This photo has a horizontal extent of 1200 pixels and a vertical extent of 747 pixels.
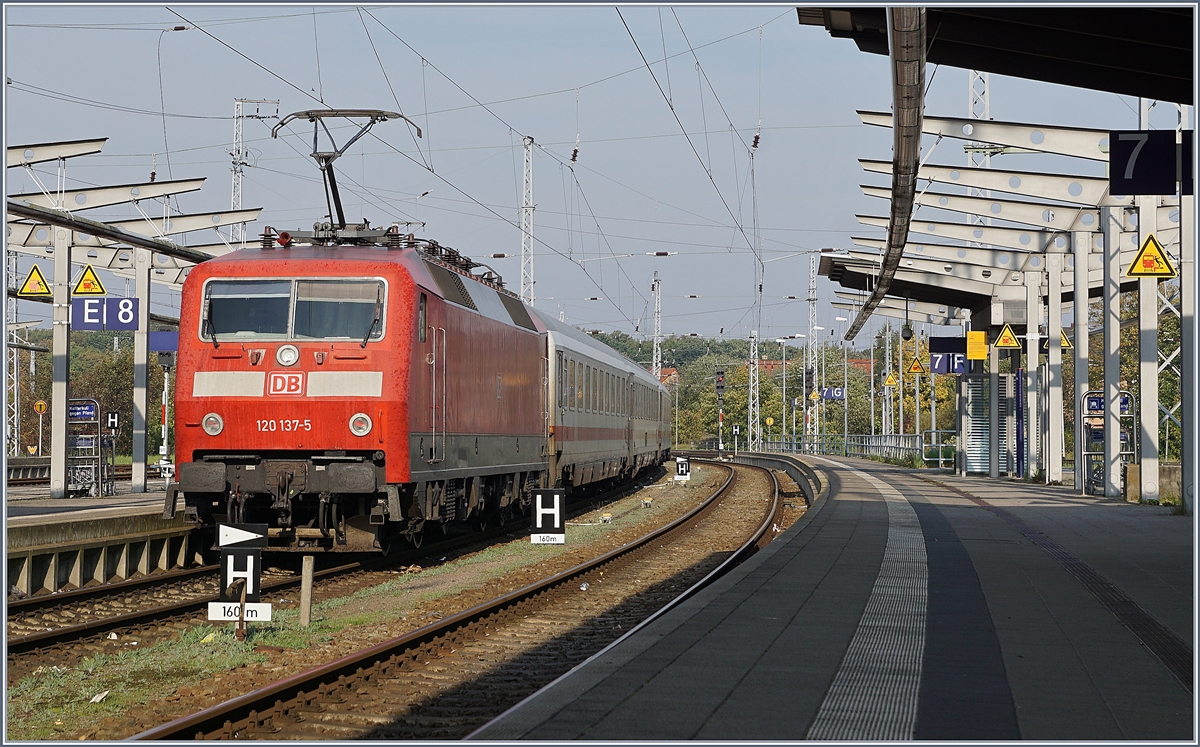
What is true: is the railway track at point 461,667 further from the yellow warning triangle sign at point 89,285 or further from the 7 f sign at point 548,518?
the yellow warning triangle sign at point 89,285

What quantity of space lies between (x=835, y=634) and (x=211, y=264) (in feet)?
28.3

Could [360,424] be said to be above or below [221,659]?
above

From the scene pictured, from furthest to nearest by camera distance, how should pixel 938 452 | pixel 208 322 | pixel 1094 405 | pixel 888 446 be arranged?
1. pixel 888 446
2. pixel 938 452
3. pixel 1094 405
4. pixel 208 322

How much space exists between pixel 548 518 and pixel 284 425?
19.7 ft

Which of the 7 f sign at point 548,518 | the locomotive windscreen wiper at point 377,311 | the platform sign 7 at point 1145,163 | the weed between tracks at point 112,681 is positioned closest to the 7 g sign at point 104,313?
the 7 f sign at point 548,518

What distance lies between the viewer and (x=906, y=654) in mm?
8602

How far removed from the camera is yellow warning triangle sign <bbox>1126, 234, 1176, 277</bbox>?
66.7 ft

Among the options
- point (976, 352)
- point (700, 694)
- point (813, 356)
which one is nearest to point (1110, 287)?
point (976, 352)

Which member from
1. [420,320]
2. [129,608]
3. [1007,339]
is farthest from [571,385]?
[1007,339]

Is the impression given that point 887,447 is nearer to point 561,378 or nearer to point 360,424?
point 561,378

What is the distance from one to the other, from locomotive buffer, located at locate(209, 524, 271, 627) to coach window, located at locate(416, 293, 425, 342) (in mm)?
3838

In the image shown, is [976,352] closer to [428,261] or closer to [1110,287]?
[1110,287]

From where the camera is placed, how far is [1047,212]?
28.4 m

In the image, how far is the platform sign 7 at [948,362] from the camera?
3828cm
